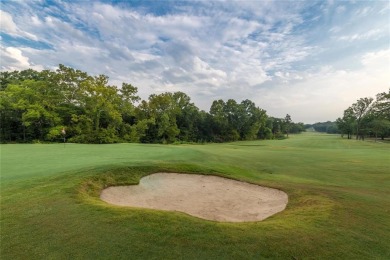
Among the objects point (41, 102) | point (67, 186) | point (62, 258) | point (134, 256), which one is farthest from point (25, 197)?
point (41, 102)

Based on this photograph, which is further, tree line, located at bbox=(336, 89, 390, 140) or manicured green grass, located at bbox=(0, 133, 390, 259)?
tree line, located at bbox=(336, 89, 390, 140)

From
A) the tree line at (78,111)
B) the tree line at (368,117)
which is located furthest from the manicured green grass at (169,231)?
the tree line at (368,117)

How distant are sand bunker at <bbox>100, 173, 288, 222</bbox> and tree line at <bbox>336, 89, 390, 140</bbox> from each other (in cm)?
6702

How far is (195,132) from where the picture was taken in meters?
68.7

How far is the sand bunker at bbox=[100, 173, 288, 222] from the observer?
6957 millimetres

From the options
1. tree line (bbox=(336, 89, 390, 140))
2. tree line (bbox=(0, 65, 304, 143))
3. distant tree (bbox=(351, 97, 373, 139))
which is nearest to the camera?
tree line (bbox=(0, 65, 304, 143))

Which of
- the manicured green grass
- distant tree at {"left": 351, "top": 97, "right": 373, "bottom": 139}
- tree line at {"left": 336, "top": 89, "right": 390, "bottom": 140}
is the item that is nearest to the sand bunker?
the manicured green grass

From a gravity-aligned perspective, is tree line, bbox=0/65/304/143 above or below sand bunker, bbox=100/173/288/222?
above

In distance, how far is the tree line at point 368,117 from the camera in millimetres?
60997

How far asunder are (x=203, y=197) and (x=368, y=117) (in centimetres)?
8136

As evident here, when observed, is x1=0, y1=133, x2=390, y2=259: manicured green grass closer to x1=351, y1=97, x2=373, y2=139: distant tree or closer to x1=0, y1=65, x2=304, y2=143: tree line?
x1=0, y1=65, x2=304, y2=143: tree line

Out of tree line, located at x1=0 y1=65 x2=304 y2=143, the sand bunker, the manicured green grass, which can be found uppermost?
tree line, located at x1=0 y1=65 x2=304 y2=143

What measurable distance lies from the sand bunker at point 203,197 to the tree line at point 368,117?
67023 mm

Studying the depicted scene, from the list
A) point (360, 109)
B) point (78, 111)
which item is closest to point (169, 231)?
point (78, 111)
